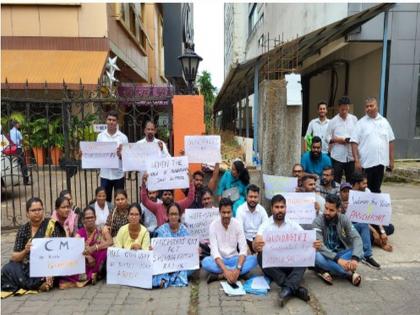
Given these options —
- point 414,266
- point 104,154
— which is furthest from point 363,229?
point 104,154

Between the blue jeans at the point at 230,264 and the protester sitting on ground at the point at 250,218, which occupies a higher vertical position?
the protester sitting on ground at the point at 250,218

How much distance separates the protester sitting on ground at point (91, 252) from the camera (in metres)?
4.08

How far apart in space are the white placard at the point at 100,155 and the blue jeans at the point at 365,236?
11.3 feet

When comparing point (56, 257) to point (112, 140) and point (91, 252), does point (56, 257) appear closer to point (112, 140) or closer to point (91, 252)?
point (91, 252)

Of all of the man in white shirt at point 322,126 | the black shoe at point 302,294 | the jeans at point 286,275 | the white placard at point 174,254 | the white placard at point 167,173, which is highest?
the man in white shirt at point 322,126

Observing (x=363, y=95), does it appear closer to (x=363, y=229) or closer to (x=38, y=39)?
(x=363, y=229)

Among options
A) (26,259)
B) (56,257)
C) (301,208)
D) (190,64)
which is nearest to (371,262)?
(301,208)

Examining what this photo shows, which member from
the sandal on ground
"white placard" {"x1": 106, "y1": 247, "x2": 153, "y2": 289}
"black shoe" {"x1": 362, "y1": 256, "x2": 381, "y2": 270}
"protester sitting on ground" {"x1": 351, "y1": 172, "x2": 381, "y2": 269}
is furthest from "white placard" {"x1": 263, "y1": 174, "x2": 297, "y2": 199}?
"white placard" {"x1": 106, "y1": 247, "x2": 153, "y2": 289}

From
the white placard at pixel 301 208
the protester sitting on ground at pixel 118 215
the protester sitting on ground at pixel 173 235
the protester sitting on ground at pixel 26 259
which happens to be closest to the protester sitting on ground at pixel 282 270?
the white placard at pixel 301 208

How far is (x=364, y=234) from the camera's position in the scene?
4.72m

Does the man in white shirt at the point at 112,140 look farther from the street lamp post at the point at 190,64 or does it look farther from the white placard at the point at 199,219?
the street lamp post at the point at 190,64

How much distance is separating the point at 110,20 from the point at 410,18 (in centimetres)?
943

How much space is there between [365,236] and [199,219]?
84.0 inches

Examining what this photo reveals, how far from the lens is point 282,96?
5750 mm
